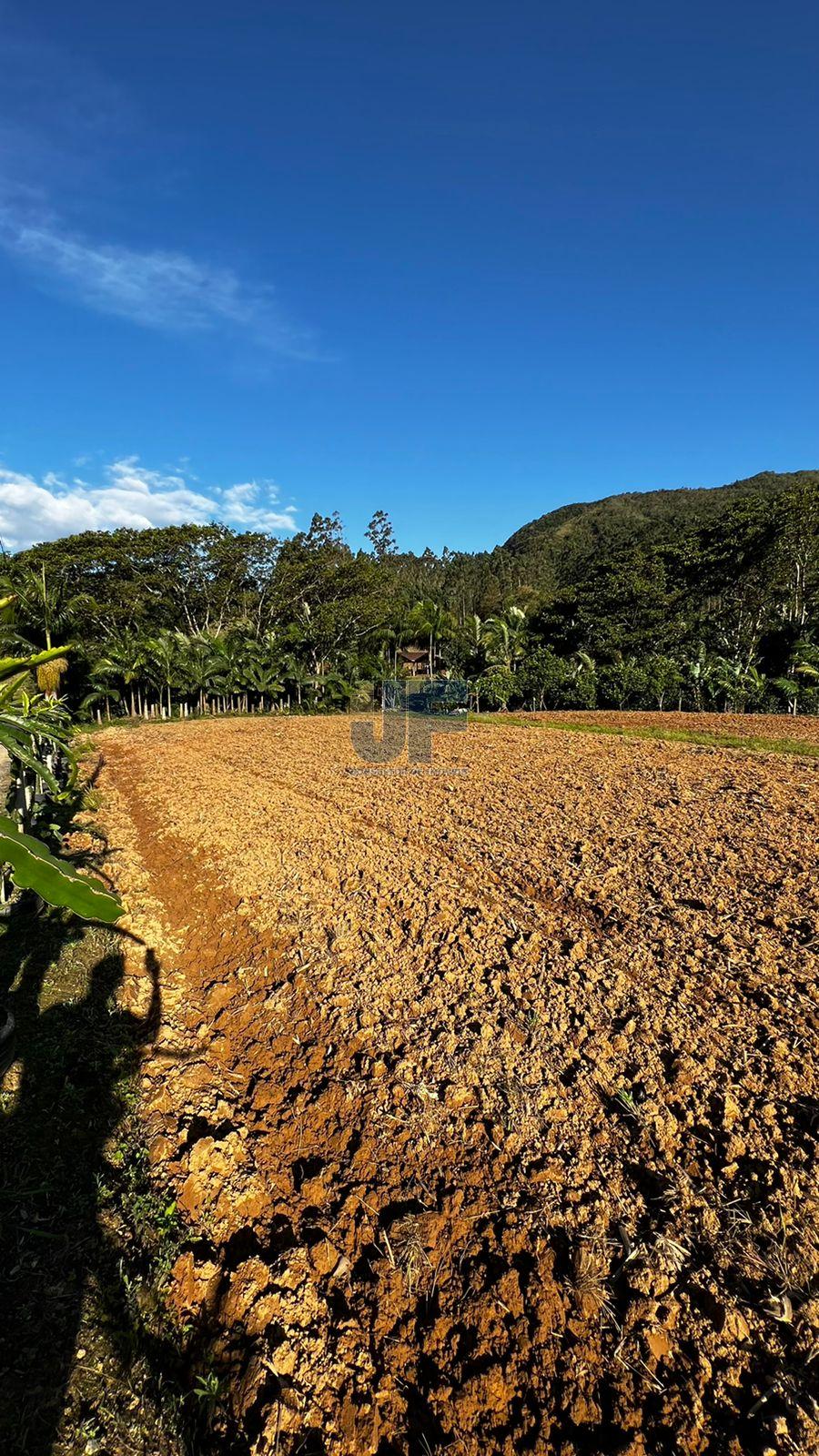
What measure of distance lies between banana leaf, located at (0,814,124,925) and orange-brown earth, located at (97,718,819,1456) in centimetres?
172

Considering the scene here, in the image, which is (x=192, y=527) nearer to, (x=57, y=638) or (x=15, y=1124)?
(x=57, y=638)

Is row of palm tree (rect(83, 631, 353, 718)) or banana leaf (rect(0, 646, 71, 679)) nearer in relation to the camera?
banana leaf (rect(0, 646, 71, 679))

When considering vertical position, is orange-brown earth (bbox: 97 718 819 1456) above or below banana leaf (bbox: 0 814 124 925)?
below

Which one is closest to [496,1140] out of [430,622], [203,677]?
[203,677]

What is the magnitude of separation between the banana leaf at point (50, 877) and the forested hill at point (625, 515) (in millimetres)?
66222

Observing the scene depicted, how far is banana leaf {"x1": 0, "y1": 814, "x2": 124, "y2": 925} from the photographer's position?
1.62m

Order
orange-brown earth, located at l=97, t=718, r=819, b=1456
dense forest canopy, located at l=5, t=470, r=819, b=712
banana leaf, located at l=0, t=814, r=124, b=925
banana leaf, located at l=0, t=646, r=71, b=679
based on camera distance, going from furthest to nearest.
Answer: dense forest canopy, located at l=5, t=470, r=819, b=712, orange-brown earth, located at l=97, t=718, r=819, b=1456, banana leaf, located at l=0, t=646, r=71, b=679, banana leaf, located at l=0, t=814, r=124, b=925

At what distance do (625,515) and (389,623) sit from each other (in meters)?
73.6

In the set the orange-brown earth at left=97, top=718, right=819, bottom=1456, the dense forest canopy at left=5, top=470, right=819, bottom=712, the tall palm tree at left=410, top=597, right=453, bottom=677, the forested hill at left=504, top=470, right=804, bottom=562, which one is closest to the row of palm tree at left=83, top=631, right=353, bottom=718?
the dense forest canopy at left=5, top=470, right=819, bottom=712

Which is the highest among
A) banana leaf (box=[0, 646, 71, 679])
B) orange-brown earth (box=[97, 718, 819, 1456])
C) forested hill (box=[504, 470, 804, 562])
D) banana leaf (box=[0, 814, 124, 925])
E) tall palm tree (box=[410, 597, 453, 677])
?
forested hill (box=[504, 470, 804, 562])

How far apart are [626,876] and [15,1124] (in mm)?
5046

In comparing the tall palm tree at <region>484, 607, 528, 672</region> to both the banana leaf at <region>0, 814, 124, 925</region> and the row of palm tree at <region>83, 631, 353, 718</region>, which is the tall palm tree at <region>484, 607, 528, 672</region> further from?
the banana leaf at <region>0, 814, 124, 925</region>

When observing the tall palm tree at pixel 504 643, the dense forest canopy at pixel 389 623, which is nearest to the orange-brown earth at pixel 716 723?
the dense forest canopy at pixel 389 623

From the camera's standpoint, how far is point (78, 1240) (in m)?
2.30
